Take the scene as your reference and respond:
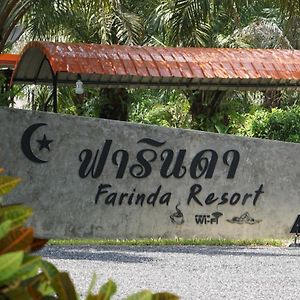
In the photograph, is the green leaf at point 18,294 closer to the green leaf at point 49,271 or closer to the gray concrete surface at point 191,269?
the green leaf at point 49,271

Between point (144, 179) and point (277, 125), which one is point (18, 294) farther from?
point (277, 125)

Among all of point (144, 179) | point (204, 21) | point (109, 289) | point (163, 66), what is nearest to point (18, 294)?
point (109, 289)

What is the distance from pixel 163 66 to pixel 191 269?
27.2 feet


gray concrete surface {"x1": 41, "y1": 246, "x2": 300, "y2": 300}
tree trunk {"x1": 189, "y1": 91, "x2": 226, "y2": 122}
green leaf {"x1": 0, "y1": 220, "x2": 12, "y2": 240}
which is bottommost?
green leaf {"x1": 0, "y1": 220, "x2": 12, "y2": 240}

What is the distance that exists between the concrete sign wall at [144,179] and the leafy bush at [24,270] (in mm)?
12153

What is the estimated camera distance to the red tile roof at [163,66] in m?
18.0

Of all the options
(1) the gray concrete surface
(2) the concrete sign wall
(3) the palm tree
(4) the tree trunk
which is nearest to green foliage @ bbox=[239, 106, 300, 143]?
(4) the tree trunk

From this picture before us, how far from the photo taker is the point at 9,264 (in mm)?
1836

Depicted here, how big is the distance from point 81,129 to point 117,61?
4.02 m

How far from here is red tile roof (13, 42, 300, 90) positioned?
707 inches

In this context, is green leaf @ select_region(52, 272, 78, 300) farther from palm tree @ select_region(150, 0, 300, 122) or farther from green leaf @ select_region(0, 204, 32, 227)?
palm tree @ select_region(150, 0, 300, 122)

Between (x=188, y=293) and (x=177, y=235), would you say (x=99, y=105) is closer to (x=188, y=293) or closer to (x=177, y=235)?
(x=177, y=235)

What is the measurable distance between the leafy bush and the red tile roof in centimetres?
1535

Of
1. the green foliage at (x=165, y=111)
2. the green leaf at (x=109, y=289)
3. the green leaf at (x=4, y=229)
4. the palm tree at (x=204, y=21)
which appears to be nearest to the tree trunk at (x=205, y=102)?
the palm tree at (x=204, y=21)
